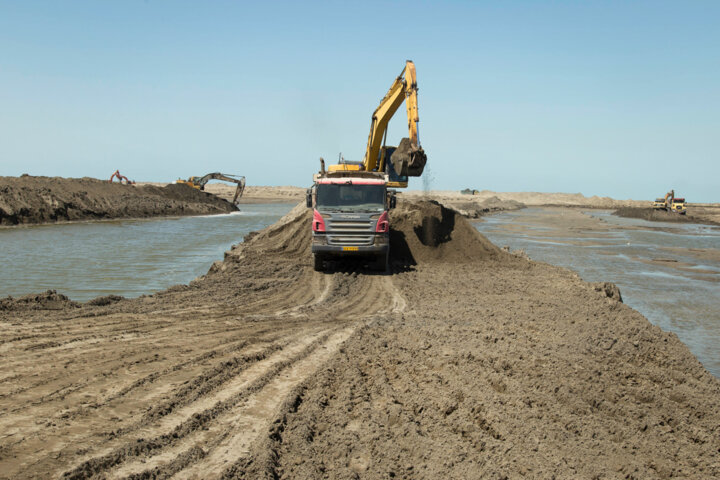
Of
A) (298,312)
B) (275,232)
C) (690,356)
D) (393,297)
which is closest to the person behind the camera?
(690,356)

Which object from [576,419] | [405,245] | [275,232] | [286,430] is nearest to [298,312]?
[286,430]

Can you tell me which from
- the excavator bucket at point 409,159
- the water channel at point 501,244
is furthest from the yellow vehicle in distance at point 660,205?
the excavator bucket at point 409,159

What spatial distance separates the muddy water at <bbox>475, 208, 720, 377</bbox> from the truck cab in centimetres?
675

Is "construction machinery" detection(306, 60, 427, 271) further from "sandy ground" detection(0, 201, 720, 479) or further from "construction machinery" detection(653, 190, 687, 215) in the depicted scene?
"construction machinery" detection(653, 190, 687, 215)

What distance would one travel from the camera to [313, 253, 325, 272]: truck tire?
48.7 ft

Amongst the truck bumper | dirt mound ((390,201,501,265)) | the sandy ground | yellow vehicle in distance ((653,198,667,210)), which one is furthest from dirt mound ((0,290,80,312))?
yellow vehicle in distance ((653,198,667,210))

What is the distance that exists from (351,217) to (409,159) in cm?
354

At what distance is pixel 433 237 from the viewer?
18.2 m

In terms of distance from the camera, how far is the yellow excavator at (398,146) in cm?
1672

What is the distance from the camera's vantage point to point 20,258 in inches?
760

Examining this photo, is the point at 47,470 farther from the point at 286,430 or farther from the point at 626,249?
the point at 626,249

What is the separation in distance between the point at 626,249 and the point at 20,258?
1081 inches

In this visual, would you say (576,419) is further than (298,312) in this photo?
No

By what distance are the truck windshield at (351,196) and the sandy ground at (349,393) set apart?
4.72 metres
